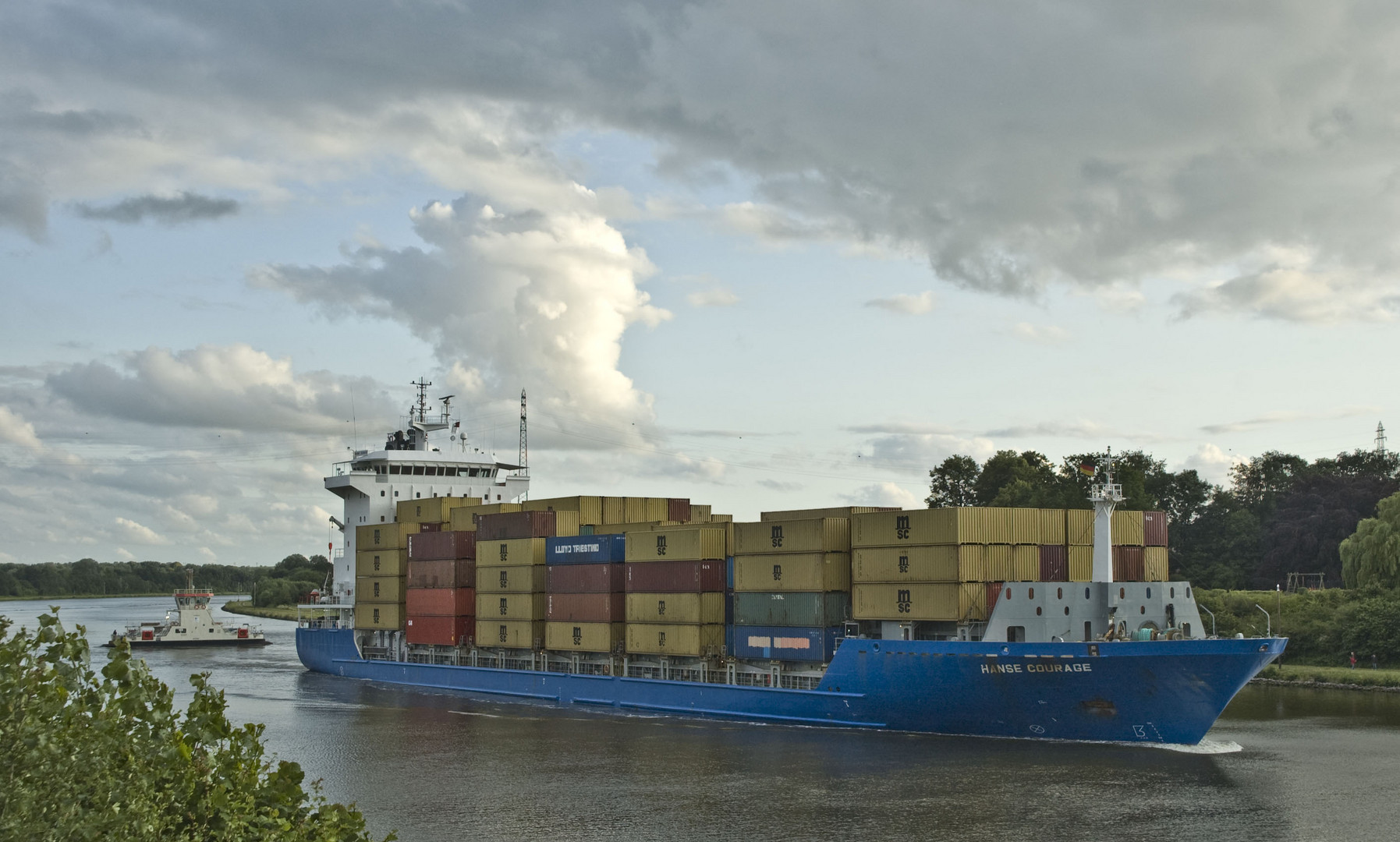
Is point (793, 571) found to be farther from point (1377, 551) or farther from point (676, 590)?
point (1377, 551)

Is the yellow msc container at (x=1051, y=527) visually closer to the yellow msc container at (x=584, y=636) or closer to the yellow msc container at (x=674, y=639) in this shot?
the yellow msc container at (x=674, y=639)

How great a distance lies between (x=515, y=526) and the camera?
184 ft

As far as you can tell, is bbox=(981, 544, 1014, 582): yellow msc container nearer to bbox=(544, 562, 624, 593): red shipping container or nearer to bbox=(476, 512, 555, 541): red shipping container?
bbox=(544, 562, 624, 593): red shipping container

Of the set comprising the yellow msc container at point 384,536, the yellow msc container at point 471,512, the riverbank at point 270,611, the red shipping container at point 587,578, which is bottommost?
the riverbank at point 270,611

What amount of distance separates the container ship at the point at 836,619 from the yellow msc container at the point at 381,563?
189 centimetres

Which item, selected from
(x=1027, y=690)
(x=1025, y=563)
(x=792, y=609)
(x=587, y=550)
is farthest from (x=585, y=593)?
(x=1027, y=690)

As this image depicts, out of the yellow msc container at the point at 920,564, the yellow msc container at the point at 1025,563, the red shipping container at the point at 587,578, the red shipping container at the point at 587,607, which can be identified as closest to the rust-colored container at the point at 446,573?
the red shipping container at the point at 587,607

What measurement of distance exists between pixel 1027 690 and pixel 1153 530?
8.10 m

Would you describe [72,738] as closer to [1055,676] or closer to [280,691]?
[1055,676]

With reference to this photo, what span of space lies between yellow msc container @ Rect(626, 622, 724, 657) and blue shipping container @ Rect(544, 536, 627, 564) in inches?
121

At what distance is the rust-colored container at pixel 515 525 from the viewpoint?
55.0 m

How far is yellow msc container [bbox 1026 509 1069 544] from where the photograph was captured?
131 feet

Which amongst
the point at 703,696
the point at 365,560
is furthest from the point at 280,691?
the point at 703,696

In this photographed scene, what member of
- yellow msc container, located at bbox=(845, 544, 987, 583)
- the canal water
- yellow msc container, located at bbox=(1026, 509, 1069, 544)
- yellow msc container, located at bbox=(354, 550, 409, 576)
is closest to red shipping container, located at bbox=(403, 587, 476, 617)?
yellow msc container, located at bbox=(354, 550, 409, 576)
